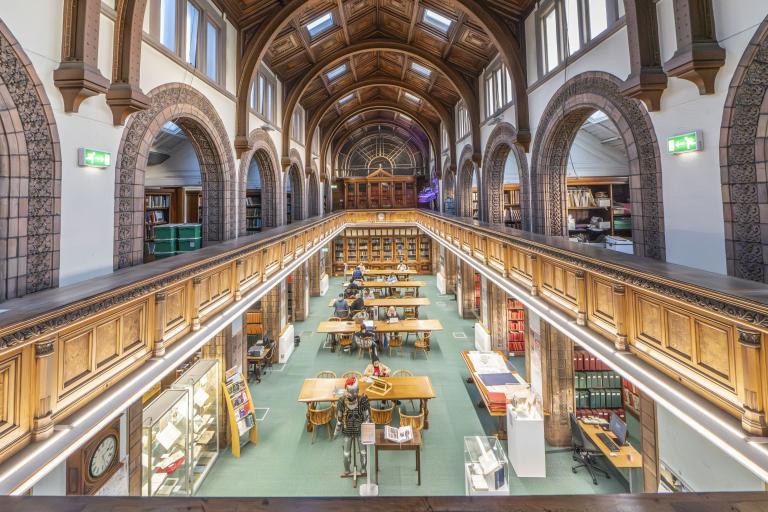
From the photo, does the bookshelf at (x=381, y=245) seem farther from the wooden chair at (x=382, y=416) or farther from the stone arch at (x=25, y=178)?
the stone arch at (x=25, y=178)

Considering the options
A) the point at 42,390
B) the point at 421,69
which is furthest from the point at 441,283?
the point at 42,390

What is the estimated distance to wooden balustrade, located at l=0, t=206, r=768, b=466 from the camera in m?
2.33

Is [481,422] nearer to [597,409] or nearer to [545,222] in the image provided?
[597,409]

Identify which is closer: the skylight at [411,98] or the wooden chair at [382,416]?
the wooden chair at [382,416]

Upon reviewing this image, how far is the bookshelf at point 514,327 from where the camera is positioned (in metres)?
12.2

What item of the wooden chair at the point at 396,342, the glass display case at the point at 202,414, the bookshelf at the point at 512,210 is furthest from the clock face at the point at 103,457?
the bookshelf at the point at 512,210

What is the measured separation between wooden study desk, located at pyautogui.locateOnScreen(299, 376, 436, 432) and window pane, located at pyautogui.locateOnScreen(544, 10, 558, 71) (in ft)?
24.6

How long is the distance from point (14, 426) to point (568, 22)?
974cm

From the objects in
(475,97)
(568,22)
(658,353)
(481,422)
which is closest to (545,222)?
(568,22)

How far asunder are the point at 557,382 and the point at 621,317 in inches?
195

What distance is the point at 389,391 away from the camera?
8.41 m

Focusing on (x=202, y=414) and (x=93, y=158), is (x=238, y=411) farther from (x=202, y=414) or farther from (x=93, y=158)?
(x=93, y=158)

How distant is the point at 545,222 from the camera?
28.3ft

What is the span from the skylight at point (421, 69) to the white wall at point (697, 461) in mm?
14822
